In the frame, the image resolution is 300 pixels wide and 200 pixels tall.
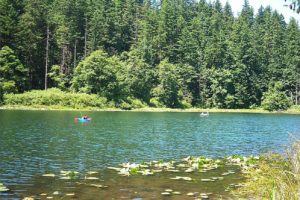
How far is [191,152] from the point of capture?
85.6 feet

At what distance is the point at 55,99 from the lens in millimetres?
72750

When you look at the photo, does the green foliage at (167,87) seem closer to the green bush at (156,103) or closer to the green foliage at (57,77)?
the green bush at (156,103)

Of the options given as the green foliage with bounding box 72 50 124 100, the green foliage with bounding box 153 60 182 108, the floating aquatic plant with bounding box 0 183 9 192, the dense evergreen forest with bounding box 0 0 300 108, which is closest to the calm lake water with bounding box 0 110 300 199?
the floating aquatic plant with bounding box 0 183 9 192

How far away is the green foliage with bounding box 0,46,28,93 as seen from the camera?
70.0 metres

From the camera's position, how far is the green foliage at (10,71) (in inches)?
2756

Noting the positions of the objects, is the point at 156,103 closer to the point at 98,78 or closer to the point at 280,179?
the point at 98,78

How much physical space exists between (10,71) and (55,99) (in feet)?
32.8

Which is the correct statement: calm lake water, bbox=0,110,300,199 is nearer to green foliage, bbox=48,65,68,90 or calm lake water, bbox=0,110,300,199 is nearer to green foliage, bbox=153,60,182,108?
green foliage, bbox=48,65,68,90

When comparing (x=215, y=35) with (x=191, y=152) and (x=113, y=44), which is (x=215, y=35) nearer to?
(x=113, y=44)

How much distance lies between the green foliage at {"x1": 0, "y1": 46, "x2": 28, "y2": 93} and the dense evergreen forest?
187 mm

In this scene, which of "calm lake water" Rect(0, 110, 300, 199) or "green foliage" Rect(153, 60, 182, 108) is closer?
"calm lake water" Rect(0, 110, 300, 199)

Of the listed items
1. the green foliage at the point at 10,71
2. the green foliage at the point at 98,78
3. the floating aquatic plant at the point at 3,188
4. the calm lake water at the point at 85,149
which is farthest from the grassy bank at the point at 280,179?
the green foliage at the point at 98,78

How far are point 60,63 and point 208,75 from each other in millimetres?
40074

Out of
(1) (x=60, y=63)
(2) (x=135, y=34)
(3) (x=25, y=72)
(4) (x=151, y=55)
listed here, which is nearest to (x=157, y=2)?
(2) (x=135, y=34)
